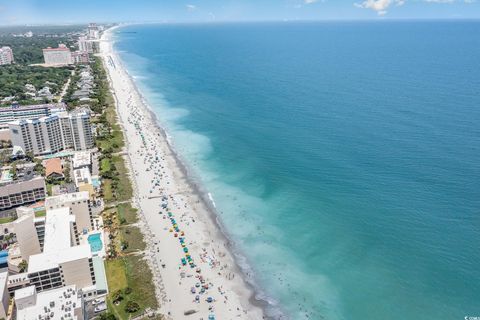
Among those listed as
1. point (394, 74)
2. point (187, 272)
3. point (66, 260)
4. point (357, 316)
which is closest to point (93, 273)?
point (66, 260)

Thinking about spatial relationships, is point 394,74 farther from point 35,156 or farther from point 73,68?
point 73,68

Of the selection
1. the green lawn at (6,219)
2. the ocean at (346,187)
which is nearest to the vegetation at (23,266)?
the green lawn at (6,219)

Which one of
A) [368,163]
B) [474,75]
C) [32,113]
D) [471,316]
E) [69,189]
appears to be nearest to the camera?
[471,316]

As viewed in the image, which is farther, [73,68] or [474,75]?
[73,68]

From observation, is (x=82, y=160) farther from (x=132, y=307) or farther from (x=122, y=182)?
(x=132, y=307)

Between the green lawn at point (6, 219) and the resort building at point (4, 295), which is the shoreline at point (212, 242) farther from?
the green lawn at point (6, 219)

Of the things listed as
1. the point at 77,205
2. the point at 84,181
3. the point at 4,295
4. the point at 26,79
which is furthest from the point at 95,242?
the point at 26,79
